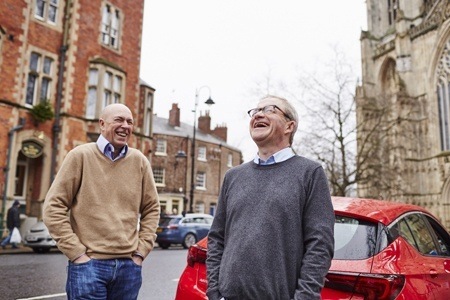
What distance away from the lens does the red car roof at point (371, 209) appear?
3242 mm

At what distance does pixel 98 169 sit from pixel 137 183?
0.29 metres

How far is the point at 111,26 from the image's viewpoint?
21172 mm

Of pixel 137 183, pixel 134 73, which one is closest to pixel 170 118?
pixel 134 73

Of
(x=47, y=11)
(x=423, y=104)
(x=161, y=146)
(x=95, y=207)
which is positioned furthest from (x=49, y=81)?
(x=423, y=104)

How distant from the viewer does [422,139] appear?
3641cm

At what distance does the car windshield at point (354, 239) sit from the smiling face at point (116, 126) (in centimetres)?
172

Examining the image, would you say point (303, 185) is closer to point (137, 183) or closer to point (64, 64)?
point (137, 183)

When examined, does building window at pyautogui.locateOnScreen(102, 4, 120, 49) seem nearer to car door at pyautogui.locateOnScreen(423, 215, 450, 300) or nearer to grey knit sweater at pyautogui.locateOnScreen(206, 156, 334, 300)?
car door at pyautogui.locateOnScreen(423, 215, 450, 300)

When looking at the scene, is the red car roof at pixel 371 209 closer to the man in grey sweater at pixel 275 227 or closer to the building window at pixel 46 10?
the man in grey sweater at pixel 275 227

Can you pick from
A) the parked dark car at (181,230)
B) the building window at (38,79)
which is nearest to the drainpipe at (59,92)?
the building window at (38,79)

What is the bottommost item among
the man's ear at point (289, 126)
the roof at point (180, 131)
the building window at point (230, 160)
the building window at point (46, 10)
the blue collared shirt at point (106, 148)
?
the blue collared shirt at point (106, 148)

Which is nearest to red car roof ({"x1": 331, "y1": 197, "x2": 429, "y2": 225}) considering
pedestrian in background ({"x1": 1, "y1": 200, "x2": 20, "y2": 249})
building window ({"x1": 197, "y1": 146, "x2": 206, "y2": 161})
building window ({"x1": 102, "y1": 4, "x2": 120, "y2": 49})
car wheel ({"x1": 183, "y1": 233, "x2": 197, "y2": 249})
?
pedestrian in background ({"x1": 1, "y1": 200, "x2": 20, "y2": 249})

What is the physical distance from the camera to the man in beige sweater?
Answer: 2650 mm

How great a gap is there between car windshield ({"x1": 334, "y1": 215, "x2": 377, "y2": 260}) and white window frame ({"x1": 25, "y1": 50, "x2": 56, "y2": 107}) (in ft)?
55.1
